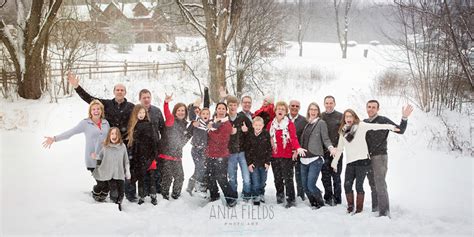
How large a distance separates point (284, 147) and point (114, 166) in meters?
2.51

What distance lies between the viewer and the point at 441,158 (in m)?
7.76

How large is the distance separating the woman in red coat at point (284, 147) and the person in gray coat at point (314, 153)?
0.20 m

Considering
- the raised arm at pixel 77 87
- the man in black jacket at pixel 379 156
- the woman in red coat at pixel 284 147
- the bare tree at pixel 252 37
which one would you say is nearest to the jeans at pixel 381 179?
the man in black jacket at pixel 379 156

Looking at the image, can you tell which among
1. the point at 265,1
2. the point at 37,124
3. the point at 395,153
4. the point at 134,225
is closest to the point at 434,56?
the point at 395,153

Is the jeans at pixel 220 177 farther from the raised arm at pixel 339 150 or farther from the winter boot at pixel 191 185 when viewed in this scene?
the raised arm at pixel 339 150

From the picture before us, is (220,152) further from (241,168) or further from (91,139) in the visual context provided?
(91,139)

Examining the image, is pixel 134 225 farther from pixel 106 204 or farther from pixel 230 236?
pixel 230 236

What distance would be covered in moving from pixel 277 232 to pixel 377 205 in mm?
1646

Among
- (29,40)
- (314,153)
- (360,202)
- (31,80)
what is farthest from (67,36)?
(360,202)

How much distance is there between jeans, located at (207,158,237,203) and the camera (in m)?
5.51

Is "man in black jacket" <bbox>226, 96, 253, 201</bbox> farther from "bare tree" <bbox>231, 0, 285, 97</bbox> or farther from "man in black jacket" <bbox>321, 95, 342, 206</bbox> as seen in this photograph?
"bare tree" <bbox>231, 0, 285, 97</bbox>

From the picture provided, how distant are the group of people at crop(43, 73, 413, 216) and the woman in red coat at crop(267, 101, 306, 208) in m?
0.02

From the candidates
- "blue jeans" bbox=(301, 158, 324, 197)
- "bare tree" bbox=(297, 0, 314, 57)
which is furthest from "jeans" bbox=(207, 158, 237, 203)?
"bare tree" bbox=(297, 0, 314, 57)

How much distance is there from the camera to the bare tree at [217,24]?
11.2m
